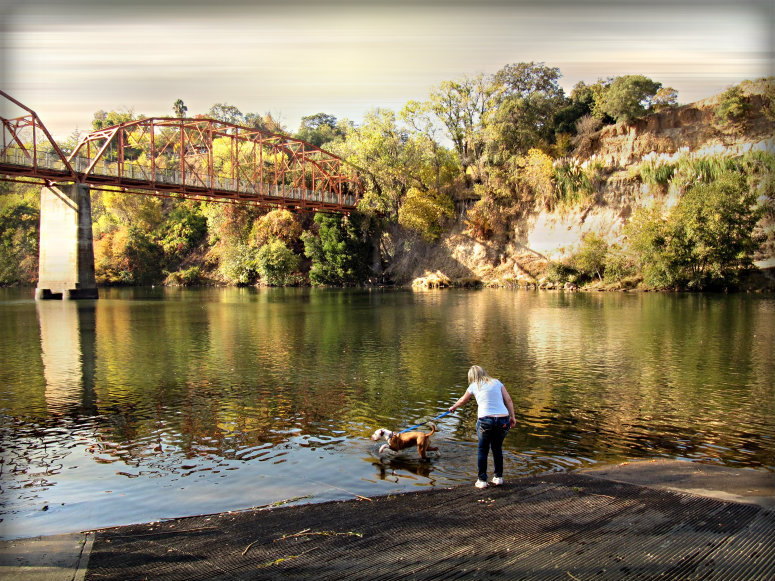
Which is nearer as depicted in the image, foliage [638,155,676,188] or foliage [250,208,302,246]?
foliage [638,155,676,188]

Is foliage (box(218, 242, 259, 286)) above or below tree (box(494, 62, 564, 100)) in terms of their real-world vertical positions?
below

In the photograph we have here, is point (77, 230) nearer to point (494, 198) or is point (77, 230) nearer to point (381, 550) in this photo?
point (494, 198)

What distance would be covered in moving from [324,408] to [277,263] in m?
68.0

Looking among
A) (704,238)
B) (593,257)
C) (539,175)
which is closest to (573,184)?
(539,175)

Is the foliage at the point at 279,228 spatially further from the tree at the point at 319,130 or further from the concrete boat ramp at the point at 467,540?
the concrete boat ramp at the point at 467,540

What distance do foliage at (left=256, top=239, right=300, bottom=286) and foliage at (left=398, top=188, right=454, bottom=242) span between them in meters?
16.8

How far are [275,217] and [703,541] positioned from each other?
8194cm

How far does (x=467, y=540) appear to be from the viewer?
5.89 metres

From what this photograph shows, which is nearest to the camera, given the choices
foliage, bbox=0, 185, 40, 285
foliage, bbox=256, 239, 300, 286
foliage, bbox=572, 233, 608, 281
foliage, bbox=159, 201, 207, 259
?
foliage, bbox=572, 233, 608, 281

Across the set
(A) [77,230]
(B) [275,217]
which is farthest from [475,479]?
(B) [275,217]

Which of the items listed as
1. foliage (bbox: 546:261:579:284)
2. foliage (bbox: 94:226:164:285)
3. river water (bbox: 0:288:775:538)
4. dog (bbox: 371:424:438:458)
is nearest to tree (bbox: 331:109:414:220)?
→ foliage (bbox: 546:261:579:284)

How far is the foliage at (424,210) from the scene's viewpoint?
71750 millimetres

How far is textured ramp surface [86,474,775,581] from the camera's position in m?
5.22

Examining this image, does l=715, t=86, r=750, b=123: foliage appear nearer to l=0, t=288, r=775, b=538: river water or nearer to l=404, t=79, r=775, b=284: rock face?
l=404, t=79, r=775, b=284: rock face
